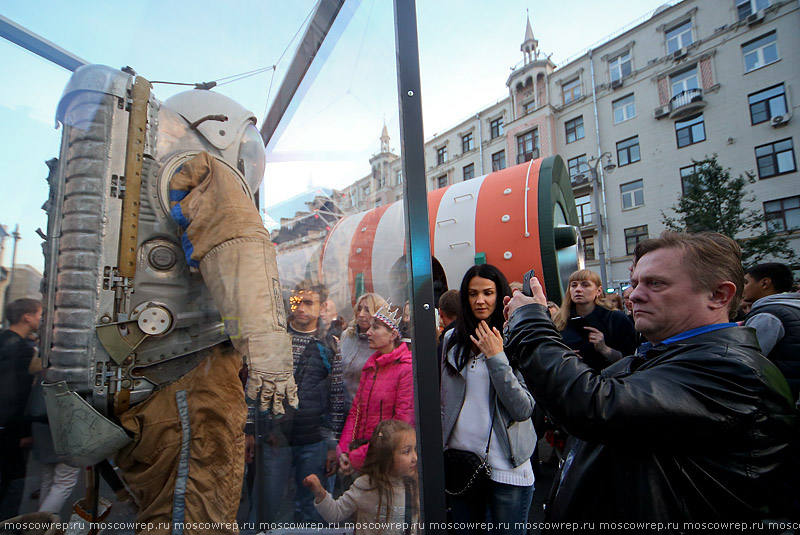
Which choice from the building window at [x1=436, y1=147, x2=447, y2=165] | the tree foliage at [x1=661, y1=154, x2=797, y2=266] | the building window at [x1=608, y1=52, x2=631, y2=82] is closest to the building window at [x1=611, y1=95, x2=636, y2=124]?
the building window at [x1=608, y1=52, x2=631, y2=82]

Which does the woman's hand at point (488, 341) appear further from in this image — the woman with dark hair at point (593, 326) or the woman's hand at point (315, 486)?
the woman with dark hair at point (593, 326)

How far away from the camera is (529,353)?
3.43ft

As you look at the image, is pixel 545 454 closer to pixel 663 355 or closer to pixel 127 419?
pixel 663 355

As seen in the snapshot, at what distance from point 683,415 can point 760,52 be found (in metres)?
19.9

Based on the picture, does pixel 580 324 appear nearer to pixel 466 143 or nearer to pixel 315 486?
pixel 315 486

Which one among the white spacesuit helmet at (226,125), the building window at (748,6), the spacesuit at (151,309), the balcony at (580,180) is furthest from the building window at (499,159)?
the spacesuit at (151,309)

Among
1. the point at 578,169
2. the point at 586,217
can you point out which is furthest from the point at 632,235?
the point at 578,169

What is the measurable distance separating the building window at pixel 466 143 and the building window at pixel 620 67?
22.1 feet

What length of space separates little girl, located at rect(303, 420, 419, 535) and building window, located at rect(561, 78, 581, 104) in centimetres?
2109

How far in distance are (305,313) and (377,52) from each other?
948 millimetres

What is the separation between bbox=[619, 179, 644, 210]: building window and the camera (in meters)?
16.9

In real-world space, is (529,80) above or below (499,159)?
above

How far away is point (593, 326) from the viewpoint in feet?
9.43

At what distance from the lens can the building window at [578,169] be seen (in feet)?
58.5
